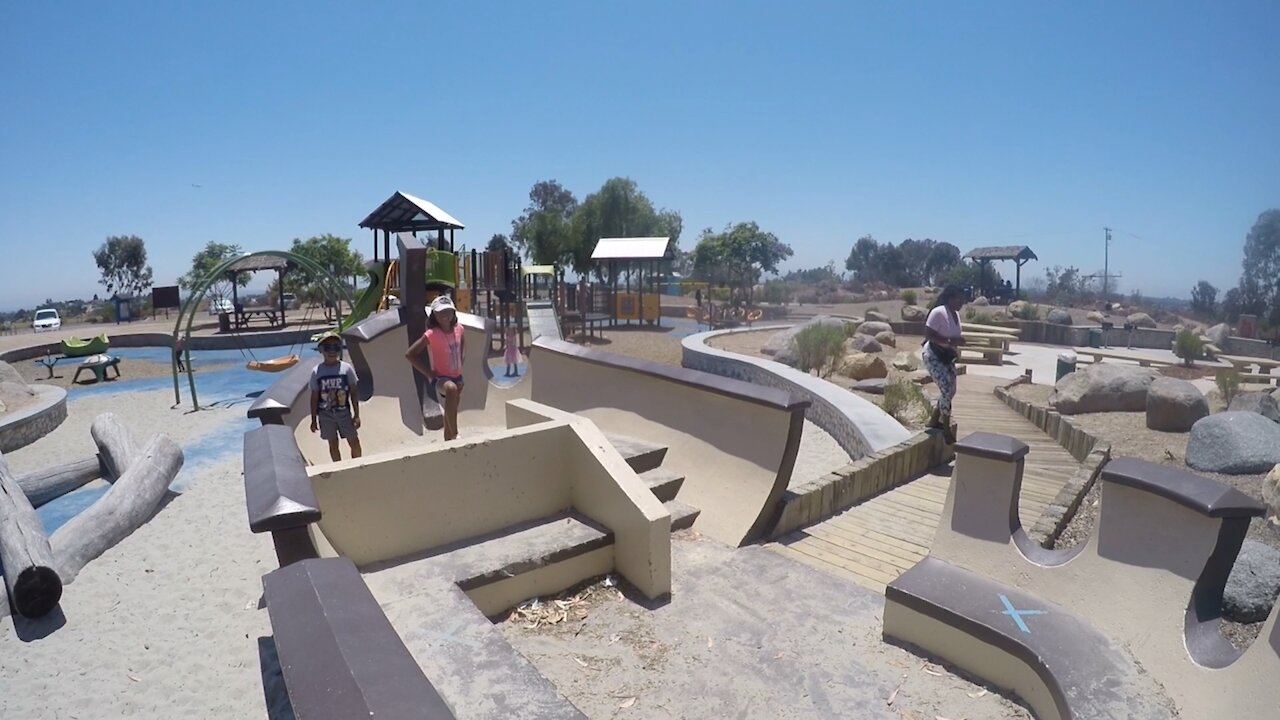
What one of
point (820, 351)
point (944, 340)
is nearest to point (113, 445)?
point (944, 340)

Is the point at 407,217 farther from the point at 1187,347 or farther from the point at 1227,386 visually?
the point at 1187,347

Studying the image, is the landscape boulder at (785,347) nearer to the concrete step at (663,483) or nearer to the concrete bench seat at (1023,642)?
the concrete step at (663,483)

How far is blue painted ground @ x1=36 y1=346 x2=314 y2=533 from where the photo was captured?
8.98 m

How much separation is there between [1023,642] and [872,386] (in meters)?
10.0

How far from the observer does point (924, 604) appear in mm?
3340

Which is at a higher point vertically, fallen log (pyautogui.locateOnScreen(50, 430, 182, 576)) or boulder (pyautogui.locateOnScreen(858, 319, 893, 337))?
boulder (pyautogui.locateOnScreen(858, 319, 893, 337))

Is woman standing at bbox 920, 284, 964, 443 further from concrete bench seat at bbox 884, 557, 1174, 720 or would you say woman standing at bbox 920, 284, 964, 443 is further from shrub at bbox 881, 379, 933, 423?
concrete bench seat at bbox 884, 557, 1174, 720

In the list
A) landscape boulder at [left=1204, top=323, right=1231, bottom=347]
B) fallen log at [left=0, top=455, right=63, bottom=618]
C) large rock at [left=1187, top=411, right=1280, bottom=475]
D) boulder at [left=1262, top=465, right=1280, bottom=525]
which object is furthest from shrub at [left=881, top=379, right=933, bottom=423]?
landscape boulder at [left=1204, top=323, right=1231, bottom=347]

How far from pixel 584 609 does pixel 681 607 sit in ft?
1.75

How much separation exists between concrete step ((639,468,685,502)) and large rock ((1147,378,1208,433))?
685cm

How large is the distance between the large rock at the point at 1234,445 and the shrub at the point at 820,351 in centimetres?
765

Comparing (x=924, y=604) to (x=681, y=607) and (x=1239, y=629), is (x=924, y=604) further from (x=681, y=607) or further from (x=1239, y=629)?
(x=1239, y=629)

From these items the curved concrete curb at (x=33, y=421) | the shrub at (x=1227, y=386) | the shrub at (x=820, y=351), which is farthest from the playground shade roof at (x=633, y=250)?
the shrub at (x=1227, y=386)

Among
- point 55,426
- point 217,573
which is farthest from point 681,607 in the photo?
point 55,426
